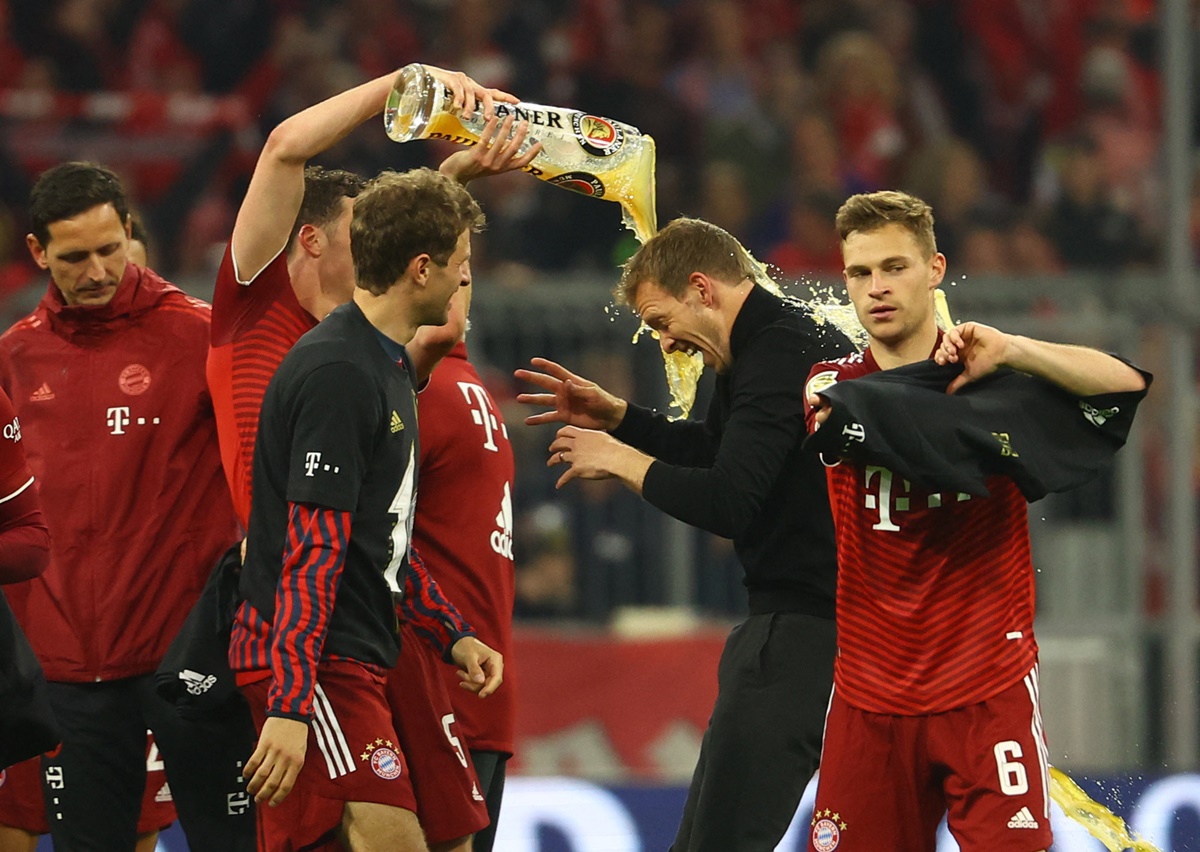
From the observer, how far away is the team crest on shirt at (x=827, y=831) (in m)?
4.45

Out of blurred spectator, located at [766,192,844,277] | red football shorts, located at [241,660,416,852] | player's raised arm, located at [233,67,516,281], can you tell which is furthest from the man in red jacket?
blurred spectator, located at [766,192,844,277]

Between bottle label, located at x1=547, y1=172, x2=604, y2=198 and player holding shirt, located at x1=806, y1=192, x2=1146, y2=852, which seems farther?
bottle label, located at x1=547, y1=172, x2=604, y2=198

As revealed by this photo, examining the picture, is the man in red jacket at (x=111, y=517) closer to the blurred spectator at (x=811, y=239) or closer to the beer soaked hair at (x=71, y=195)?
the beer soaked hair at (x=71, y=195)

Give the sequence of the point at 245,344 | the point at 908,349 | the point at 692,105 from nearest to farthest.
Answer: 1. the point at 908,349
2. the point at 245,344
3. the point at 692,105

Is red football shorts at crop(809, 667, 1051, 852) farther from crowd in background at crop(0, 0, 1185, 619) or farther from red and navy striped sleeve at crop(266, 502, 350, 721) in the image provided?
crowd in background at crop(0, 0, 1185, 619)

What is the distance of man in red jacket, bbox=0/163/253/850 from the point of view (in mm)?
5301

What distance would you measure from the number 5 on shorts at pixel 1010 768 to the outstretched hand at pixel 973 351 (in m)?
0.82

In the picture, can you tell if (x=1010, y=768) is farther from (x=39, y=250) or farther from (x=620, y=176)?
(x=39, y=250)

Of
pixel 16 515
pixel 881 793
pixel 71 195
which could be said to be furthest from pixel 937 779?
pixel 71 195

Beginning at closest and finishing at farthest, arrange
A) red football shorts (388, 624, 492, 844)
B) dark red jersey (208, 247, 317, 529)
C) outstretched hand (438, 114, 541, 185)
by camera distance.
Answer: red football shorts (388, 624, 492, 844) → dark red jersey (208, 247, 317, 529) → outstretched hand (438, 114, 541, 185)

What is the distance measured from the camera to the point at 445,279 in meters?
4.29

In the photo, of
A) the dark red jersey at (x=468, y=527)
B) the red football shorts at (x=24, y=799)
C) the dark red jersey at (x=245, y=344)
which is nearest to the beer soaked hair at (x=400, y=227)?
the dark red jersey at (x=245, y=344)

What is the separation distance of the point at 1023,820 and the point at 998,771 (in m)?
0.12

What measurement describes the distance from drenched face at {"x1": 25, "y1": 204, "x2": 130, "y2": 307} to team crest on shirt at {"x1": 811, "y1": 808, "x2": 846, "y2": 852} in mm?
2492
